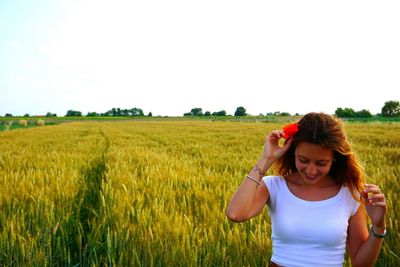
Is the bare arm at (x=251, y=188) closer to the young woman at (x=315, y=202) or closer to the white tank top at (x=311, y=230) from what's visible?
the young woman at (x=315, y=202)

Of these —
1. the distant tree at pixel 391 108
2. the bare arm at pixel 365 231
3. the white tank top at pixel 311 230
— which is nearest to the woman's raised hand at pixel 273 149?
the white tank top at pixel 311 230

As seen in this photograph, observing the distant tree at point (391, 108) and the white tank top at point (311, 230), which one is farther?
the distant tree at point (391, 108)

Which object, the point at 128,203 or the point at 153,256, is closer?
the point at 153,256

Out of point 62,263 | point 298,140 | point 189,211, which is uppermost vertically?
point 298,140

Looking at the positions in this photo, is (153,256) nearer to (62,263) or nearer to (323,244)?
(62,263)

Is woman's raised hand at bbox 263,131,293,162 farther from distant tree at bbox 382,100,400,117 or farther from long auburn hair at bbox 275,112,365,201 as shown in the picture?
distant tree at bbox 382,100,400,117

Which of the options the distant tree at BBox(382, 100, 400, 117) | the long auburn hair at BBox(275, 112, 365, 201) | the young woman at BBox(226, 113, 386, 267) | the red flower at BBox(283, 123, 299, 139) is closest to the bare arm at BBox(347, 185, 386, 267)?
the young woman at BBox(226, 113, 386, 267)

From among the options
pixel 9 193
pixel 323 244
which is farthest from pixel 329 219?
pixel 9 193

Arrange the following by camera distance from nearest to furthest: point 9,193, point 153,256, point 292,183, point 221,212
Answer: point 292,183 → point 153,256 → point 221,212 → point 9,193

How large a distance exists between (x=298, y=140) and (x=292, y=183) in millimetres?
237

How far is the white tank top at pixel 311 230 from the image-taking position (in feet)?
5.36

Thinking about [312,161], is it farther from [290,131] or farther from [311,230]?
[311,230]

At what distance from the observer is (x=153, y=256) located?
1.99 meters

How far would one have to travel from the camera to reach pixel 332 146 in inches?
63.4
